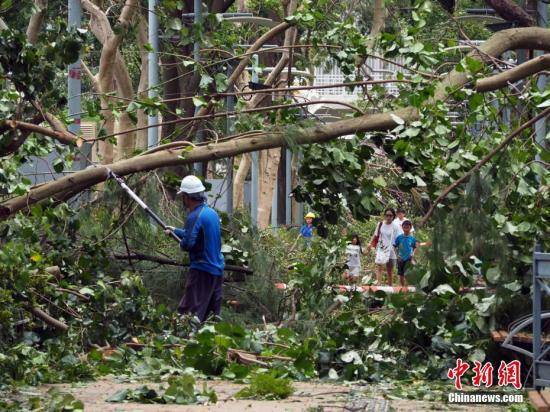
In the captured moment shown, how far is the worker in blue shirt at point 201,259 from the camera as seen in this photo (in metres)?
10.8

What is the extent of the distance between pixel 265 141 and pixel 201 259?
4.82 ft

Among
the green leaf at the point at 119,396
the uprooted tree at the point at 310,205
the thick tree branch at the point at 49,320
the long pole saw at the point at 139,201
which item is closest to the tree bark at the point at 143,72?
the uprooted tree at the point at 310,205

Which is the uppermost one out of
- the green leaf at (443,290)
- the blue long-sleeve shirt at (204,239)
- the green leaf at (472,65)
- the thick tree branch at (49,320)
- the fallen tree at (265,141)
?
the green leaf at (472,65)

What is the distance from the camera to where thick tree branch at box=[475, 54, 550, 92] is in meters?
9.39

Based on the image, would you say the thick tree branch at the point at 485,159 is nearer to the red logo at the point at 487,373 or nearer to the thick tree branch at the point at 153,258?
the red logo at the point at 487,373

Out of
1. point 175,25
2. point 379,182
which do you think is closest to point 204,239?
point 379,182

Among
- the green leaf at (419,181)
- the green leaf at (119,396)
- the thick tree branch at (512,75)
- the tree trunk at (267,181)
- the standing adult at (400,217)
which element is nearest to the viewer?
the green leaf at (119,396)

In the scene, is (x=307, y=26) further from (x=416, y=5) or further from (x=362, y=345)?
(x=362, y=345)

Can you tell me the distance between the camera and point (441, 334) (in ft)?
29.7

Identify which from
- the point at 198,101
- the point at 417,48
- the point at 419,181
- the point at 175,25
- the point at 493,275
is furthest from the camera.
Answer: the point at 175,25

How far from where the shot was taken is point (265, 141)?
33.4ft

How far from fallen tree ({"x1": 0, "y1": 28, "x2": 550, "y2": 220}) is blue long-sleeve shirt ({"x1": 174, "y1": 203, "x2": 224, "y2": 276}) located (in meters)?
0.69

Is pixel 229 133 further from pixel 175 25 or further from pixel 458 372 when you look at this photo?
pixel 458 372

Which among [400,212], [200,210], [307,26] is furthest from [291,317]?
[400,212]
